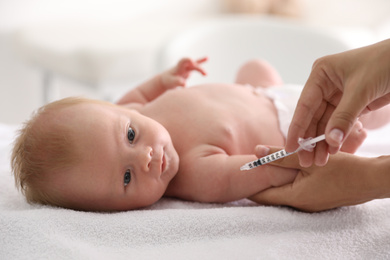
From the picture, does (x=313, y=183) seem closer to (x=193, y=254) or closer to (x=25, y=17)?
(x=193, y=254)

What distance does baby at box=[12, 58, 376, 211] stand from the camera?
1.01 meters

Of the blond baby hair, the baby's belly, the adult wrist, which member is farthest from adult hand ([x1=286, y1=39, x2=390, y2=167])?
the blond baby hair

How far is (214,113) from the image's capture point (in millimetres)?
1208

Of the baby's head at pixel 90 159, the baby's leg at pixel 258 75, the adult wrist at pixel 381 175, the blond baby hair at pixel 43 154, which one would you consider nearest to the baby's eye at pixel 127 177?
the baby's head at pixel 90 159

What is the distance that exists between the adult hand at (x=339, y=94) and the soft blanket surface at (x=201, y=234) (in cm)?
15

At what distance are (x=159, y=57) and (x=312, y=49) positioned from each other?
635 millimetres

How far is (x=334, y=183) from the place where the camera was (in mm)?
921

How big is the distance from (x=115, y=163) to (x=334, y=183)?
44 cm

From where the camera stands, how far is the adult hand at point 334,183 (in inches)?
33.9

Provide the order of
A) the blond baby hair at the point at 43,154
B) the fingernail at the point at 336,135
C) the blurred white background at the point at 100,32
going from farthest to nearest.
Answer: the blurred white background at the point at 100,32, the blond baby hair at the point at 43,154, the fingernail at the point at 336,135

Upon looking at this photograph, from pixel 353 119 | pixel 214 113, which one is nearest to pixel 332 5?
pixel 214 113

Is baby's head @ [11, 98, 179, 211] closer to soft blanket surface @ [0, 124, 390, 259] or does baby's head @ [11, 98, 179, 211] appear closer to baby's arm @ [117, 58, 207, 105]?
soft blanket surface @ [0, 124, 390, 259]

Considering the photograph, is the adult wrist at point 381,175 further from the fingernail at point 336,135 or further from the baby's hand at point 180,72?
the baby's hand at point 180,72

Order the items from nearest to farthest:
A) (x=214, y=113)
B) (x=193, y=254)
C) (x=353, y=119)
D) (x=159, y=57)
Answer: (x=353, y=119) < (x=193, y=254) < (x=214, y=113) < (x=159, y=57)
